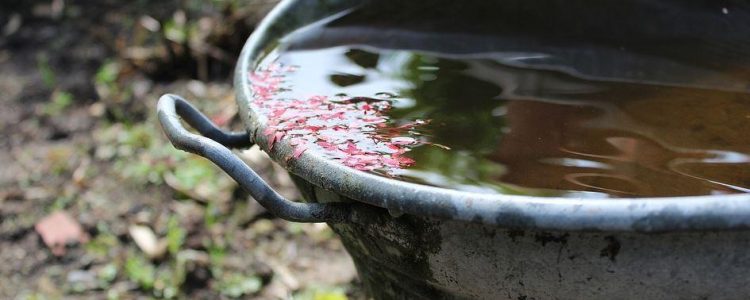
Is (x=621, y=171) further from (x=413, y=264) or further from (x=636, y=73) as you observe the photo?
(x=636, y=73)

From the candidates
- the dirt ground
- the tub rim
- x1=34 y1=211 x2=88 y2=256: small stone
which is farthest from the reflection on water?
x1=34 y1=211 x2=88 y2=256: small stone

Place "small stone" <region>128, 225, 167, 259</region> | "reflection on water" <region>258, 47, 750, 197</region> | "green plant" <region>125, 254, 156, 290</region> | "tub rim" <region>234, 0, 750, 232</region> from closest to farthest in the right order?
"tub rim" <region>234, 0, 750, 232</region> < "reflection on water" <region>258, 47, 750, 197</region> < "green plant" <region>125, 254, 156, 290</region> < "small stone" <region>128, 225, 167, 259</region>

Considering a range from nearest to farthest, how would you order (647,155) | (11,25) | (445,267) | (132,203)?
(445,267) → (647,155) → (132,203) → (11,25)

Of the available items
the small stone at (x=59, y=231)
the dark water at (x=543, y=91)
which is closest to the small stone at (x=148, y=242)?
the small stone at (x=59, y=231)

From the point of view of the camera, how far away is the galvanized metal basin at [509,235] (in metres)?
0.87

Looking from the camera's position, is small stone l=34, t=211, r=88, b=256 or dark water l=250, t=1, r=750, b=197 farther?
small stone l=34, t=211, r=88, b=256

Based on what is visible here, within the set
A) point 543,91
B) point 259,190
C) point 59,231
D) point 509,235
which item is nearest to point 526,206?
point 509,235

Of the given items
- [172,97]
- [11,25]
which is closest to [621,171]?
[172,97]

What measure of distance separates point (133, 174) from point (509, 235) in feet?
6.57

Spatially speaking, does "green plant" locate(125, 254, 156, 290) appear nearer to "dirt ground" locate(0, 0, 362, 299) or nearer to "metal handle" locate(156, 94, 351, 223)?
"dirt ground" locate(0, 0, 362, 299)

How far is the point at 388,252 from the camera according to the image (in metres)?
1.22

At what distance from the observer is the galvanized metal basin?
87cm

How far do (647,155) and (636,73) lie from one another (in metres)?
0.49

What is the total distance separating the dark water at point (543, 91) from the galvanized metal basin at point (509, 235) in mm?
77
